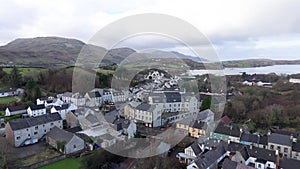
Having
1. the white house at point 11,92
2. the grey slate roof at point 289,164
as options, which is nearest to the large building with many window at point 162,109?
the grey slate roof at point 289,164

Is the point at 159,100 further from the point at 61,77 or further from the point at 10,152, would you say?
the point at 61,77

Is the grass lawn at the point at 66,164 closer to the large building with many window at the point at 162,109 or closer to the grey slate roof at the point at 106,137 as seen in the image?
the grey slate roof at the point at 106,137

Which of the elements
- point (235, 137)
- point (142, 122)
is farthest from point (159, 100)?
point (235, 137)

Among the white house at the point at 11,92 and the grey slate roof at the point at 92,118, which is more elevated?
the white house at the point at 11,92

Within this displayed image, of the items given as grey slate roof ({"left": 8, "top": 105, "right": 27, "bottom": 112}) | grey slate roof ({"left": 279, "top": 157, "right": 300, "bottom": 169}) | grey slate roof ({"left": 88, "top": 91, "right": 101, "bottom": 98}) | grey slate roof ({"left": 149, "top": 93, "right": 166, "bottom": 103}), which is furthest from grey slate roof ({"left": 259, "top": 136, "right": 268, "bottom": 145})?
grey slate roof ({"left": 8, "top": 105, "right": 27, "bottom": 112})

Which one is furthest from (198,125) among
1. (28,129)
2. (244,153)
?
(28,129)

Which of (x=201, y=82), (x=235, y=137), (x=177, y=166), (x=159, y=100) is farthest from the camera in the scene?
(x=201, y=82)

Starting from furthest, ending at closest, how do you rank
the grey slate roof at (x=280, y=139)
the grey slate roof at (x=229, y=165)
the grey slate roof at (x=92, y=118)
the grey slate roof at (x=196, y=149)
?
the grey slate roof at (x=92, y=118) < the grey slate roof at (x=280, y=139) < the grey slate roof at (x=196, y=149) < the grey slate roof at (x=229, y=165)

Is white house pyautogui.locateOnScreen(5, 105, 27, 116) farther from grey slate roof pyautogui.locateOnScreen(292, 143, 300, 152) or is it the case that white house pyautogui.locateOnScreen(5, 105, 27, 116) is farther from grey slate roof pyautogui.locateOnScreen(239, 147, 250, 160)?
grey slate roof pyautogui.locateOnScreen(292, 143, 300, 152)
